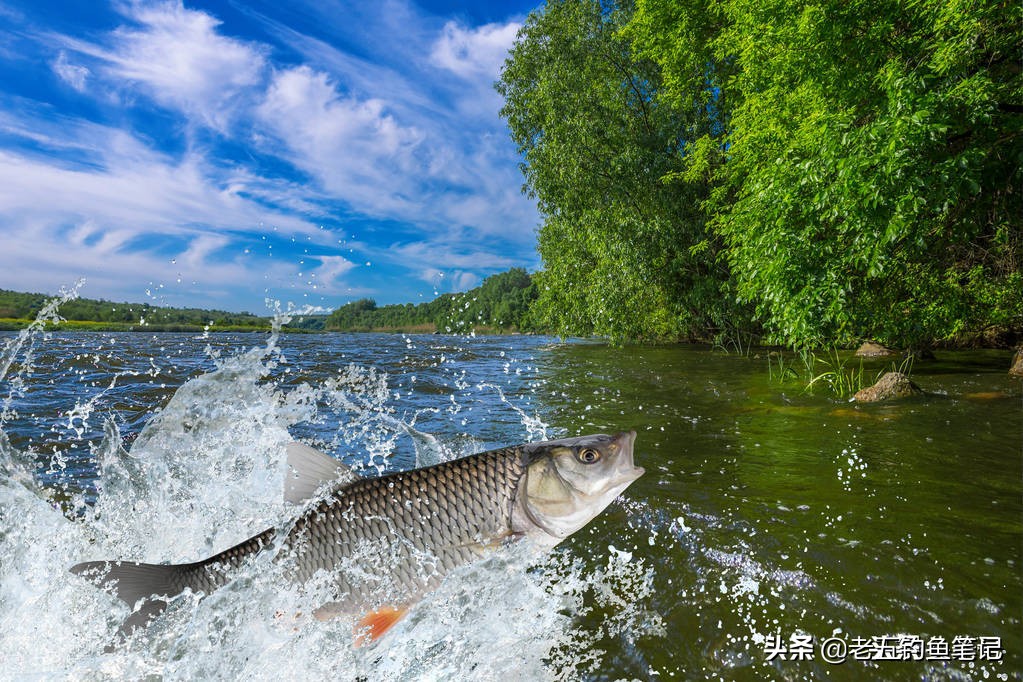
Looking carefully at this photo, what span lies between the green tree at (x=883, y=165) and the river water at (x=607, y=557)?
4265 mm

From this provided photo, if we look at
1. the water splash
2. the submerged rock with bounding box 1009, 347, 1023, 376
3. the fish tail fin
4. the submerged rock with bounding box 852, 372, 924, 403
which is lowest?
the water splash

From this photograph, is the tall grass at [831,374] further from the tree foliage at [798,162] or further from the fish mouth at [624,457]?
the fish mouth at [624,457]

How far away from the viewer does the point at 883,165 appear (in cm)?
1095

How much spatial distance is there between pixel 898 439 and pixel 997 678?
572 centimetres

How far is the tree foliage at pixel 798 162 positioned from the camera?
11.1m

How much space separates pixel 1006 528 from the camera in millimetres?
4754

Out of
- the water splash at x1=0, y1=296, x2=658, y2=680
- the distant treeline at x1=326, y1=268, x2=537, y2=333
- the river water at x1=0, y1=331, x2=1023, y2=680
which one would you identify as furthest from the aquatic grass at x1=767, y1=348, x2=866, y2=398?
the distant treeline at x1=326, y1=268, x2=537, y2=333

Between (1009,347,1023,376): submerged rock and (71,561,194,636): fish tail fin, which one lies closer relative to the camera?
(71,561,194,636): fish tail fin

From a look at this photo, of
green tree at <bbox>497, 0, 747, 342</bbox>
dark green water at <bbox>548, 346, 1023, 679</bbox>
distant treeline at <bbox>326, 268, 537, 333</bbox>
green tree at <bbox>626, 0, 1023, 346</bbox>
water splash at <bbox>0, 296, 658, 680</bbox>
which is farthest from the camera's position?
distant treeline at <bbox>326, 268, 537, 333</bbox>

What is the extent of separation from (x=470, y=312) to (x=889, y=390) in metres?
73.7

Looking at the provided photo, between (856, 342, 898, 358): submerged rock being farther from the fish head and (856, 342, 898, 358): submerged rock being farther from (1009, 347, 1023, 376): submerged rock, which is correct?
the fish head

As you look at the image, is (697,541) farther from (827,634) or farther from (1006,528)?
(1006,528)

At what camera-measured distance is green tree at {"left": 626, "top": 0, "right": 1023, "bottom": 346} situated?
10883 millimetres

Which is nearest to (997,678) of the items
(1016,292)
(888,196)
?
(888,196)
